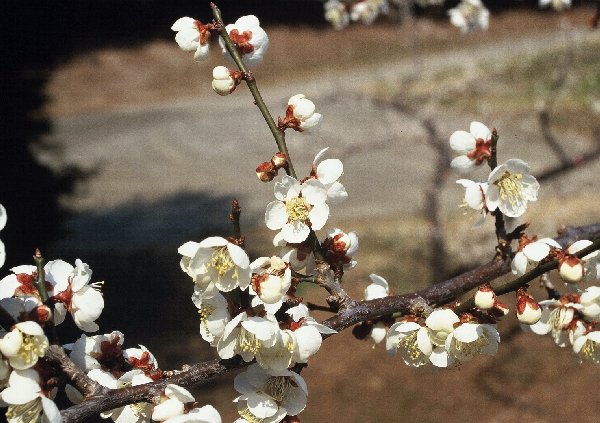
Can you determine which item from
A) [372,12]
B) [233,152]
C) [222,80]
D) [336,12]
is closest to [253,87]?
[222,80]

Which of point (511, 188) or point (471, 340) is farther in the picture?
point (511, 188)

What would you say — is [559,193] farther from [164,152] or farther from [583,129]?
[164,152]

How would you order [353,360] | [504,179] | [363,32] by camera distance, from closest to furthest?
[504,179], [353,360], [363,32]

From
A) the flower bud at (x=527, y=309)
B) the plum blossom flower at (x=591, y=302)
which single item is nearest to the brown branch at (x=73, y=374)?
the flower bud at (x=527, y=309)

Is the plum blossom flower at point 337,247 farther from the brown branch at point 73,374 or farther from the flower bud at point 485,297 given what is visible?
the brown branch at point 73,374

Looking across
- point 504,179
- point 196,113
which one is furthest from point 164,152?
point 504,179

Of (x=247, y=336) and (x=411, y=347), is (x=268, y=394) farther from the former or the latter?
(x=411, y=347)

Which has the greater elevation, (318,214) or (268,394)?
(318,214)
